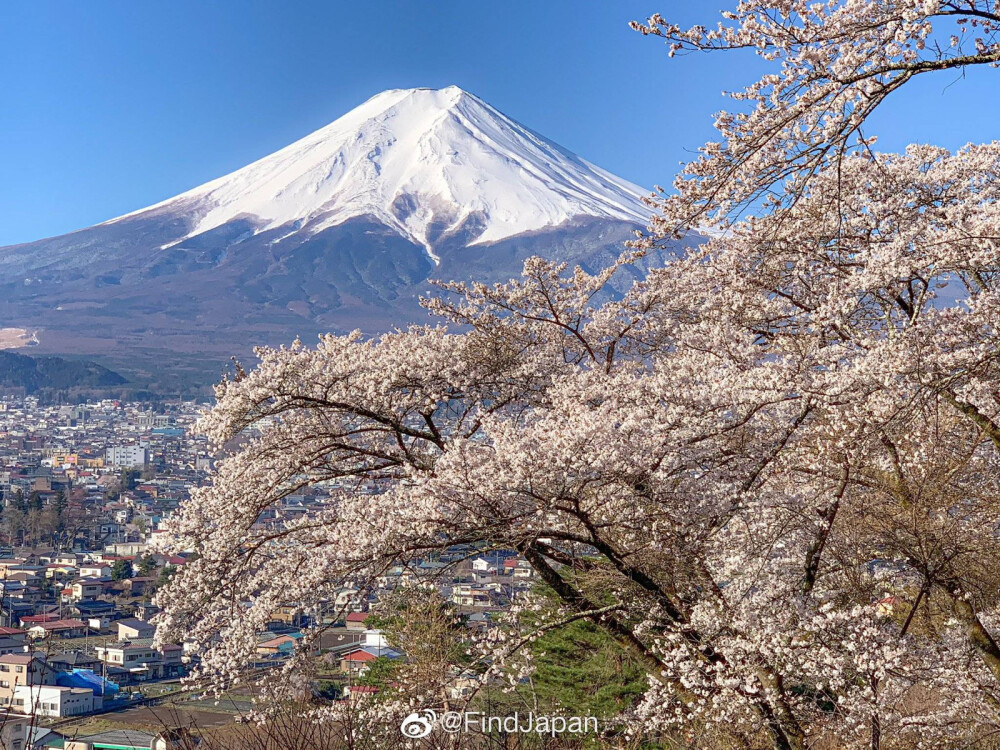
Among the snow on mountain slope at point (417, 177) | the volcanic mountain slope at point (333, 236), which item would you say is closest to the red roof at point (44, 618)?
the volcanic mountain slope at point (333, 236)

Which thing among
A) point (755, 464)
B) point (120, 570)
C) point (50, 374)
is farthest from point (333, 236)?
point (755, 464)

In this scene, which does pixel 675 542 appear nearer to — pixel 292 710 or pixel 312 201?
pixel 292 710

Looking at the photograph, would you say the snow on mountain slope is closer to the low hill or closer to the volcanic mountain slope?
the volcanic mountain slope

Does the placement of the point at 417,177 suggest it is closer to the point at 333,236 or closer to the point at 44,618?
the point at 333,236

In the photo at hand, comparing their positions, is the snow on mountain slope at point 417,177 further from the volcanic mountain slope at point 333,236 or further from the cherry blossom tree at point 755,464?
the cherry blossom tree at point 755,464

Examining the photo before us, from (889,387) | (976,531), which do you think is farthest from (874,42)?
(976,531)

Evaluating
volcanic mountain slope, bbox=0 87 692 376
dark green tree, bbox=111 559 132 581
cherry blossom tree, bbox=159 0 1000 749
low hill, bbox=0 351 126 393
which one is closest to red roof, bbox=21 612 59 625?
dark green tree, bbox=111 559 132 581

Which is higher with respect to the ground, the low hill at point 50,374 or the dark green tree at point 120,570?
the low hill at point 50,374

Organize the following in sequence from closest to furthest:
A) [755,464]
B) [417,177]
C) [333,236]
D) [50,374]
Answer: [755,464] < [50,374] < [333,236] < [417,177]
